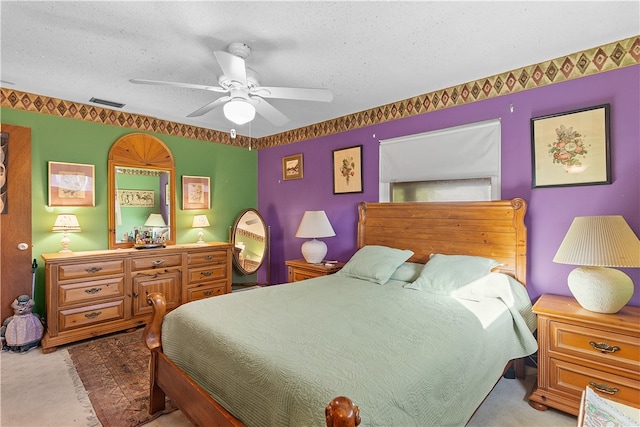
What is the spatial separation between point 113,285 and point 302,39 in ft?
10.2

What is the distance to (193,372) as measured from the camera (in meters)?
1.75

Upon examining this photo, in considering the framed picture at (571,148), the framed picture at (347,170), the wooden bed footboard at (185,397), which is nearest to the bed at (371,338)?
the wooden bed footboard at (185,397)

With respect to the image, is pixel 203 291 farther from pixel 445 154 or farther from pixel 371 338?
pixel 445 154

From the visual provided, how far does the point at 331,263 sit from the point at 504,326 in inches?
78.8

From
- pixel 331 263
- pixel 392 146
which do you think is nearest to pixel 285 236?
pixel 331 263

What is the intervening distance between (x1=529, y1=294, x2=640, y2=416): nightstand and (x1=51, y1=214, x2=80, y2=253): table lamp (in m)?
4.36

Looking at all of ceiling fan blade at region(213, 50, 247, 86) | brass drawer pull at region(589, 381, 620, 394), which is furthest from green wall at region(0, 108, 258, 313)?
brass drawer pull at region(589, 381, 620, 394)

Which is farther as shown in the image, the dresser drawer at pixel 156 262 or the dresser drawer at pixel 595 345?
the dresser drawer at pixel 156 262

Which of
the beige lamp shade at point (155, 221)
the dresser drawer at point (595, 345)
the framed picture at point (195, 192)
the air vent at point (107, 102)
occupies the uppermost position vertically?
the air vent at point (107, 102)

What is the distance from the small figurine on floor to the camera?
9.57ft

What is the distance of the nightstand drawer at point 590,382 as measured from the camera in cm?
187

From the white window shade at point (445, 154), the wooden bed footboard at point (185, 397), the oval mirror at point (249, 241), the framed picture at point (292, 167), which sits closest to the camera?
the wooden bed footboard at point (185, 397)

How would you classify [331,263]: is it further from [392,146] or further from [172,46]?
[172,46]

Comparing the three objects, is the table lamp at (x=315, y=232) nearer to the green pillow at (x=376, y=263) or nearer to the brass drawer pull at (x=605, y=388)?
the green pillow at (x=376, y=263)
